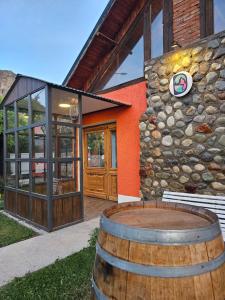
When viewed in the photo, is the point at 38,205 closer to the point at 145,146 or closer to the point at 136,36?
the point at 145,146

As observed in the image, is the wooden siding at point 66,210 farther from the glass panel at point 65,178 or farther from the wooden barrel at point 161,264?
the wooden barrel at point 161,264

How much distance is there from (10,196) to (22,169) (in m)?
1.01

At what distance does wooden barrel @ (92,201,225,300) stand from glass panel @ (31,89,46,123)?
3559mm

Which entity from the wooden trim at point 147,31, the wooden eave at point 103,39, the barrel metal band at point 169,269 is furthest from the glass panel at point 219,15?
the barrel metal band at point 169,269

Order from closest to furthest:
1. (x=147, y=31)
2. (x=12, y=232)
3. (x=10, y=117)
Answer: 1. (x=12, y=232)
2. (x=147, y=31)
3. (x=10, y=117)

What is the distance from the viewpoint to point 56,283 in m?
2.62

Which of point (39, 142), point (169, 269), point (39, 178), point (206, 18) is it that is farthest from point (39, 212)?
point (206, 18)

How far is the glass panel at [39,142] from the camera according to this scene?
450 centimetres

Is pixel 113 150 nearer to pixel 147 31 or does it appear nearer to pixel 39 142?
pixel 39 142

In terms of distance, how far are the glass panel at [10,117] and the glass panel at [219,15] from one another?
4.68 metres

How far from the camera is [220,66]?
388 cm

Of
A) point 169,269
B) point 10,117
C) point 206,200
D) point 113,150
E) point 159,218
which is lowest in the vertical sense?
point 206,200

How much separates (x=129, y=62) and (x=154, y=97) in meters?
1.50

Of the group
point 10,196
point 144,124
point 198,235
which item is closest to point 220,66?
point 144,124
